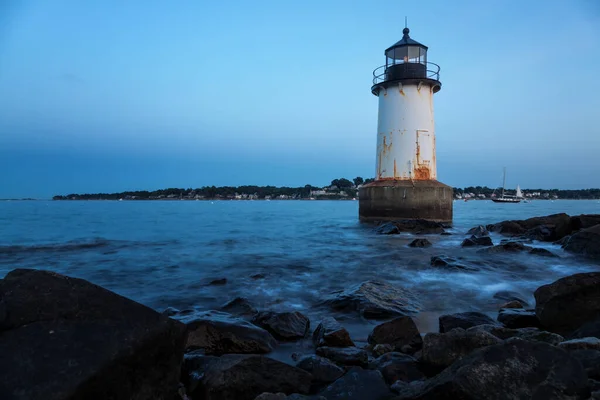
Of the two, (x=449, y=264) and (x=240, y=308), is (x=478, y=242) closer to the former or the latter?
(x=449, y=264)

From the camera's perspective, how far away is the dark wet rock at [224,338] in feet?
11.7

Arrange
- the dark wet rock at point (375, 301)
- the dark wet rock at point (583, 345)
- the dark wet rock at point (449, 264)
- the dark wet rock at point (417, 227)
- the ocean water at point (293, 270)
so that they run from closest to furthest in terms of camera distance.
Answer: the dark wet rock at point (583, 345)
the dark wet rock at point (375, 301)
the ocean water at point (293, 270)
the dark wet rock at point (449, 264)
the dark wet rock at point (417, 227)

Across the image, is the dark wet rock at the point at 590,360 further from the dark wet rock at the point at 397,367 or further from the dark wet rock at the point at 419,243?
the dark wet rock at the point at 419,243

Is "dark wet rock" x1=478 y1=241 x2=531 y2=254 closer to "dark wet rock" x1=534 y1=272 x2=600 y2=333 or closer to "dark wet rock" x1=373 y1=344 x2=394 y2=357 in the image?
"dark wet rock" x1=534 y1=272 x2=600 y2=333

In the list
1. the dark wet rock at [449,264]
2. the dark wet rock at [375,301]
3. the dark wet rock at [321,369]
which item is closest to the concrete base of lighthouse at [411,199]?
the dark wet rock at [449,264]

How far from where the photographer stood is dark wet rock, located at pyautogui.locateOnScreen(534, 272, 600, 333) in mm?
4016

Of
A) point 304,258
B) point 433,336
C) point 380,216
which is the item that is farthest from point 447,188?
point 433,336

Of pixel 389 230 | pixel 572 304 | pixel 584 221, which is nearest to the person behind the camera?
pixel 572 304

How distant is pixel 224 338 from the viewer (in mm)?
3594

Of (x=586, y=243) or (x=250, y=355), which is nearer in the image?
(x=250, y=355)

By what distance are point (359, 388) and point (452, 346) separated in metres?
0.98

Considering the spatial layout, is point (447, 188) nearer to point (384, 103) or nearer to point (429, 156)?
point (429, 156)

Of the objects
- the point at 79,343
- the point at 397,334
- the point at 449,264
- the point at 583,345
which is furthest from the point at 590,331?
the point at 449,264

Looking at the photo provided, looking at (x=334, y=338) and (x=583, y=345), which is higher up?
(x=583, y=345)
